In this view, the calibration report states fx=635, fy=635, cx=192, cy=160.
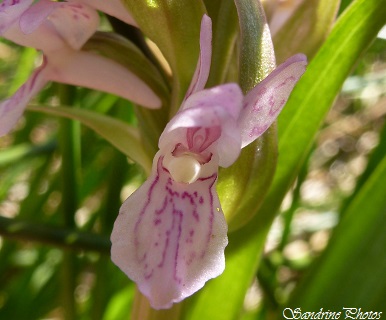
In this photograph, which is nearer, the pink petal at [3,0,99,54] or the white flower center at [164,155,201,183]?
the white flower center at [164,155,201,183]

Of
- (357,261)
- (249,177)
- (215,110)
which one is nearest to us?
(215,110)

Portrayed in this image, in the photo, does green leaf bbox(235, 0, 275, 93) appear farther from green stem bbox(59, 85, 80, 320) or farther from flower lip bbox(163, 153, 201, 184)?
green stem bbox(59, 85, 80, 320)

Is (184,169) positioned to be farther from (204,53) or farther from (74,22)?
(74,22)

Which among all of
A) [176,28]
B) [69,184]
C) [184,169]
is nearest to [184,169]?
[184,169]

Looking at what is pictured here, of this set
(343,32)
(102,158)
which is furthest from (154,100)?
(102,158)

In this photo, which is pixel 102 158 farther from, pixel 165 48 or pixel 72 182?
pixel 165 48

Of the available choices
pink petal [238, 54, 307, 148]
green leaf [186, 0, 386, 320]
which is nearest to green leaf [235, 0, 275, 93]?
pink petal [238, 54, 307, 148]
